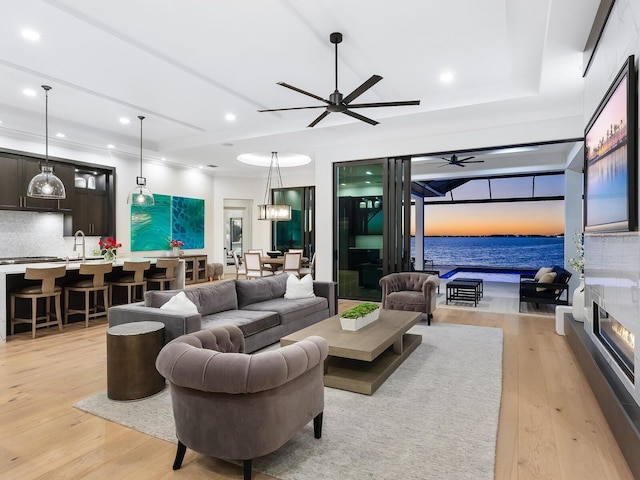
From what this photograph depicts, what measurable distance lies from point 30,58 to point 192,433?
4608mm

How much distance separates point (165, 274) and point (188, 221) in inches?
130

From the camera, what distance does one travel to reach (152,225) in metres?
9.02

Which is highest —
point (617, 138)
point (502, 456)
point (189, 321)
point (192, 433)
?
point (617, 138)

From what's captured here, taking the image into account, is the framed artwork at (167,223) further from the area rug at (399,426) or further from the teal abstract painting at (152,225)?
the area rug at (399,426)

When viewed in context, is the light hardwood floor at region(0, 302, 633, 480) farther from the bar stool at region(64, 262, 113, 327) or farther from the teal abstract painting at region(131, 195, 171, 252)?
the teal abstract painting at region(131, 195, 171, 252)

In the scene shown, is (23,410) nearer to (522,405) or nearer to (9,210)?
(522,405)

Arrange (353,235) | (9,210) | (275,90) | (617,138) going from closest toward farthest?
(617,138), (275,90), (9,210), (353,235)

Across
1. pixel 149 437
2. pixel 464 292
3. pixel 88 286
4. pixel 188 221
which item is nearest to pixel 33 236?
pixel 88 286

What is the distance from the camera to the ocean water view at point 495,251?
55.1 feet

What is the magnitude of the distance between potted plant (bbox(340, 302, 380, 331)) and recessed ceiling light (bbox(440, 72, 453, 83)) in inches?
120

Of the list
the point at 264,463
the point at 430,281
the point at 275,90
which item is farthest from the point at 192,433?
the point at 275,90

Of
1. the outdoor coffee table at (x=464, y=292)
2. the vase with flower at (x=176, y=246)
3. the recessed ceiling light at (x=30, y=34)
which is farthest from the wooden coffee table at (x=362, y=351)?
the vase with flower at (x=176, y=246)

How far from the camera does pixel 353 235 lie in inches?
298

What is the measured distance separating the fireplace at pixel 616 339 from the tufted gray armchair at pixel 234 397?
82.6 inches
